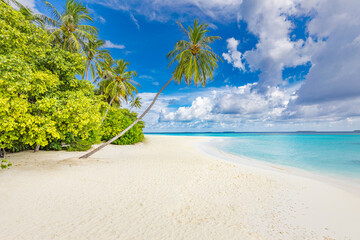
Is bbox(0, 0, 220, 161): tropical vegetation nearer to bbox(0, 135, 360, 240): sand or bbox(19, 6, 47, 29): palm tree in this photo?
bbox(19, 6, 47, 29): palm tree

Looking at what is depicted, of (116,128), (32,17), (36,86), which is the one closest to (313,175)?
(36,86)

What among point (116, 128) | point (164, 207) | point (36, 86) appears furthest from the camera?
point (116, 128)

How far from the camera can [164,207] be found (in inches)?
165

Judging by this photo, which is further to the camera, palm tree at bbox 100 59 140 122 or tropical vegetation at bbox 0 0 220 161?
palm tree at bbox 100 59 140 122

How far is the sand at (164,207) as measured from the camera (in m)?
3.20

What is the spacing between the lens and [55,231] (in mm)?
3018

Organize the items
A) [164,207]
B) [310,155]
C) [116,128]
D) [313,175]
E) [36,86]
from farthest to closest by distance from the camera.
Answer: [116,128], [310,155], [313,175], [36,86], [164,207]

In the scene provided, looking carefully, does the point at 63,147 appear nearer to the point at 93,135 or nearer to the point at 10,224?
the point at 93,135

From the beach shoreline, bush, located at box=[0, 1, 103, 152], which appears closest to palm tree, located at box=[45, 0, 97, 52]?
bush, located at box=[0, 1, 103, 152]

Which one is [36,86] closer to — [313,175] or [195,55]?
[195,55]

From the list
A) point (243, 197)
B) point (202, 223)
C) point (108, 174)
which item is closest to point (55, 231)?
point (202, 223)

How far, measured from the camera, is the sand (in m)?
3.20

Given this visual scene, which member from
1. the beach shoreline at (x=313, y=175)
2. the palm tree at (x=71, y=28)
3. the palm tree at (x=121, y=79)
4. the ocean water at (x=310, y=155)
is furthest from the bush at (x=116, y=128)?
the ocean water at (x=310, y=155)

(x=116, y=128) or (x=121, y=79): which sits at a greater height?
(x=121, y=79)
